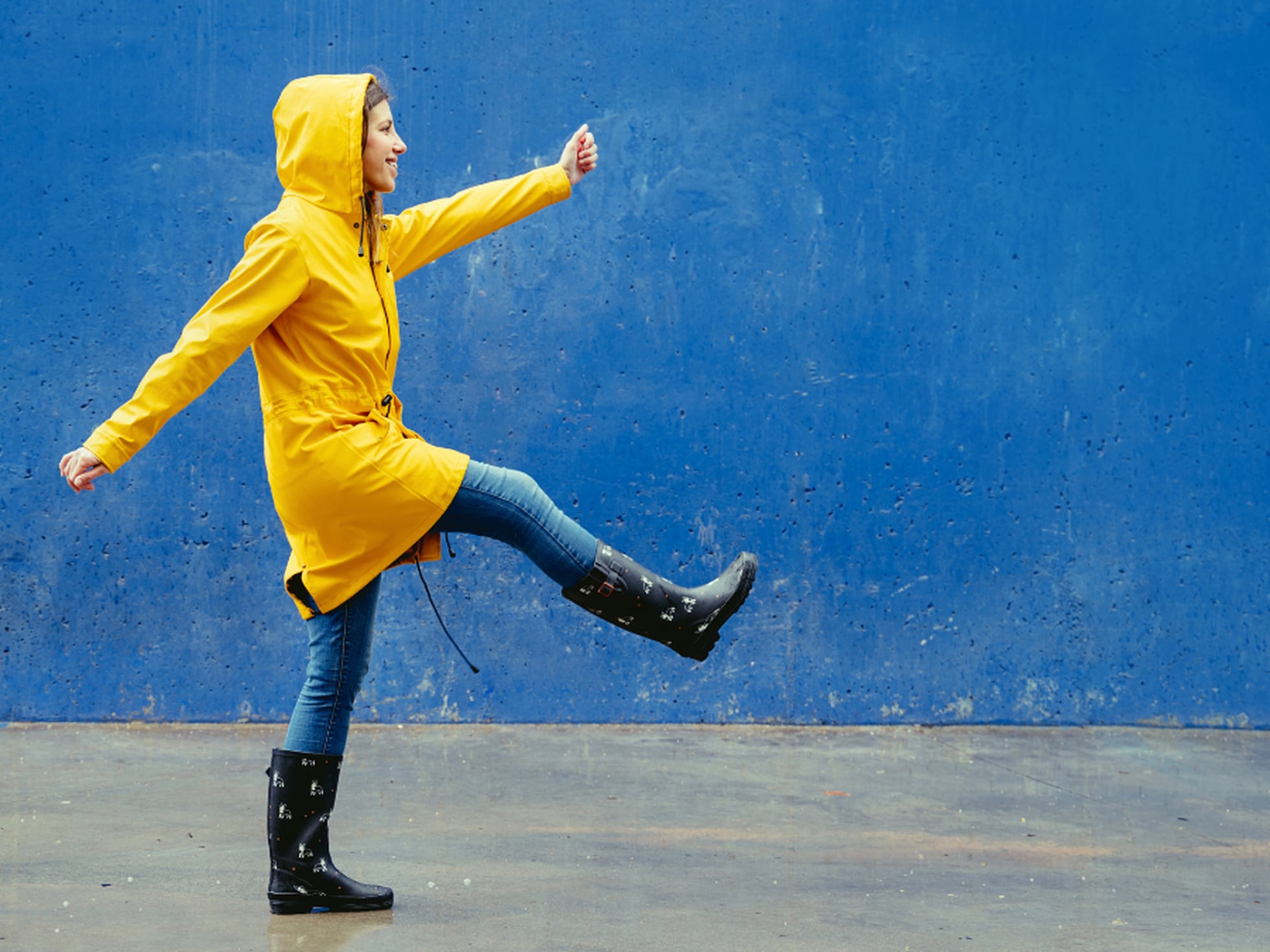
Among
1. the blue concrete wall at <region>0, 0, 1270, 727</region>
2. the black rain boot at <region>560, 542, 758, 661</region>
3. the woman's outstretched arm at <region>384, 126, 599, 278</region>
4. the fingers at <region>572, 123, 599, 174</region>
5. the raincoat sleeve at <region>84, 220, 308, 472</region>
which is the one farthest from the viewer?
the blue concrete wall at <region>0, 0, 1270, 727</region>

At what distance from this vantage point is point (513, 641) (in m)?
5.43

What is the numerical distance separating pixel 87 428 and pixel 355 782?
1850 mm

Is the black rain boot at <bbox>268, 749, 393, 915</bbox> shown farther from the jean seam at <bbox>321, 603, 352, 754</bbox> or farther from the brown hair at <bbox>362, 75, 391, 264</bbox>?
the brown hair at <bbox>362, 75, 391, 264</bbox>

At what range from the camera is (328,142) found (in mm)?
3262

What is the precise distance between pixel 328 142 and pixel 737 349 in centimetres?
249

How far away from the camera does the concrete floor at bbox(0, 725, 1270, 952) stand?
10.5ft

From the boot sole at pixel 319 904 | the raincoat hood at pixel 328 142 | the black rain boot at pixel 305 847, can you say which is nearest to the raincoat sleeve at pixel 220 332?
the raincoat hood at pixel 328 142

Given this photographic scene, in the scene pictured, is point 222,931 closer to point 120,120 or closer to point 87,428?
point 87,428

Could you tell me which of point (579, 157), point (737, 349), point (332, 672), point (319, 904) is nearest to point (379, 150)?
point (579, 157)

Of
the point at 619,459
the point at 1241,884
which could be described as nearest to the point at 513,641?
the point at 619,459

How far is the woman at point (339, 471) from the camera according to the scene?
317 cm

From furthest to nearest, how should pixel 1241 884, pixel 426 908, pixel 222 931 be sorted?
pixel 1241 884 < pixel 426 908 < pixel 222 931

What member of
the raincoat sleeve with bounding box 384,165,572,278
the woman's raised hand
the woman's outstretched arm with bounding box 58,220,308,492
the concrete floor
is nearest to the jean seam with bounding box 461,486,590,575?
the woman's outstretched arm with bounding box 58,220,308,492

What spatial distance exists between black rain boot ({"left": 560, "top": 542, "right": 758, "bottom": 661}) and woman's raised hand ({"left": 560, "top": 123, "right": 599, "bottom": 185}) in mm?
1101
